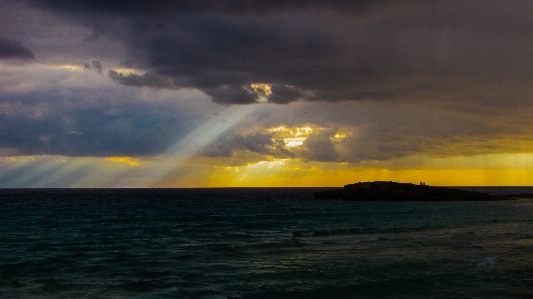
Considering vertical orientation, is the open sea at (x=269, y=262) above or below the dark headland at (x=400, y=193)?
below

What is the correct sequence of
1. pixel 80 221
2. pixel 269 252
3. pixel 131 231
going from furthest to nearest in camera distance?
pixel 80 221, pixel 131 231, pixel 269 252

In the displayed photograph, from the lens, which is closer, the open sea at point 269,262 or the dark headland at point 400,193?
the open sea at point 269,262

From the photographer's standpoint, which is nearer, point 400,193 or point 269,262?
point 269,262

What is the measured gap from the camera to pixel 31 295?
2586 cm

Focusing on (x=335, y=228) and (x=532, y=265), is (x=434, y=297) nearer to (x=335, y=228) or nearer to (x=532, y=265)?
(x=532, y=265)

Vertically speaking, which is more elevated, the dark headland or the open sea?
the dark headland

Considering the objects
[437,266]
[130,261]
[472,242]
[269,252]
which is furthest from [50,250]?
[472,242]

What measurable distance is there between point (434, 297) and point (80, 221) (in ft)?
178

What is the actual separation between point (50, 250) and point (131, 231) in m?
14.7

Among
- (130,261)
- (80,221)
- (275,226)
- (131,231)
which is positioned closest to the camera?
(130,261)

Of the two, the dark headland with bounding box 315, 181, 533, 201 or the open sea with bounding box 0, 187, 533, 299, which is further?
the dark headland with bounding box 315, 181, 533, 201

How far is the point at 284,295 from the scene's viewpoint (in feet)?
84.7

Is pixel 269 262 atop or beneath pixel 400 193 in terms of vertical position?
beneath

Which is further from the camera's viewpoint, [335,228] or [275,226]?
[275,226]
